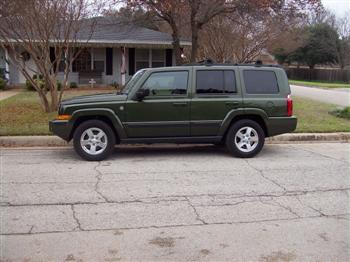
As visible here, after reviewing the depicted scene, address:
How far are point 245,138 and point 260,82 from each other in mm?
1115

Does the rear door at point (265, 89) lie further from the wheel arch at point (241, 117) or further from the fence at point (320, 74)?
the fence at point (320, 74)

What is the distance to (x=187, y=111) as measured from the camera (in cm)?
830

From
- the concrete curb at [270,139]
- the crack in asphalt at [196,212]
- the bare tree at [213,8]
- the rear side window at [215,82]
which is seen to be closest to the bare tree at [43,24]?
the bare tree at [213,8]

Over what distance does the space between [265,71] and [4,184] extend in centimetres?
507

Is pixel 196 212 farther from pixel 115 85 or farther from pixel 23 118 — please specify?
pixel 115 85

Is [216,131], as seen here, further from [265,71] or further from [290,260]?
[290,260]

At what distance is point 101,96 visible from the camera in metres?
8.40

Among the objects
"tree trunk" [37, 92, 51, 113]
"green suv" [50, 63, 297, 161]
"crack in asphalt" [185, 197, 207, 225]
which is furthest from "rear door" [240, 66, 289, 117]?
"tree trunk" [37, 92, 51, 113]

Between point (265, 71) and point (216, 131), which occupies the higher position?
point (265, 71)

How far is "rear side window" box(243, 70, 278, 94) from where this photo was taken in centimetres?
859

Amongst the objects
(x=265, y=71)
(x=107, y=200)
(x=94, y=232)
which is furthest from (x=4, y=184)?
(x=265, y=71)

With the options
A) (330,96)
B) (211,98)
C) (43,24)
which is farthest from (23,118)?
(330,96)

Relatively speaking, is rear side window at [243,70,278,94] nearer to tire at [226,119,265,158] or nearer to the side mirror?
tire at [226,119,265,158]

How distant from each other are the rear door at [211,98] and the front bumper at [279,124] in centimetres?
70
